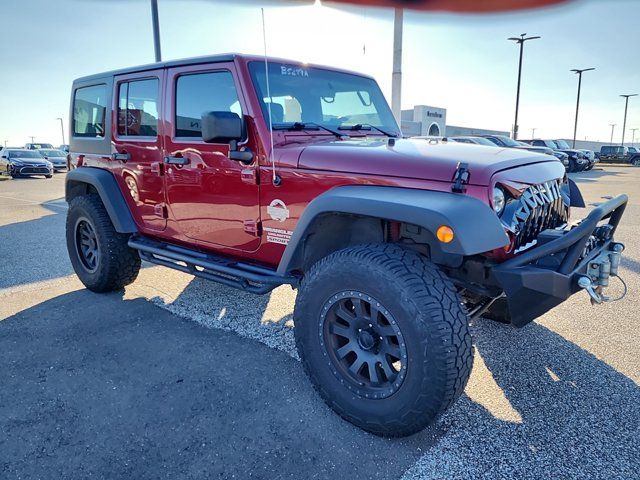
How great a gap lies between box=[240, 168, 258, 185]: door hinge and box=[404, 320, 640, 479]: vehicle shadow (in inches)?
71.0

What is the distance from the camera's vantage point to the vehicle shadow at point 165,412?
2072mm

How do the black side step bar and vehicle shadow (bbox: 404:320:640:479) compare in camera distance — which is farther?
the black side step bar

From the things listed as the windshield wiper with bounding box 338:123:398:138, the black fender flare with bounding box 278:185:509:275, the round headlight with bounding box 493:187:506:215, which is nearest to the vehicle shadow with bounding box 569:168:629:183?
the windshield wiper with bounding box 338:123:398:138

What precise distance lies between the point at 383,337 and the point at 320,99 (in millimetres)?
1858

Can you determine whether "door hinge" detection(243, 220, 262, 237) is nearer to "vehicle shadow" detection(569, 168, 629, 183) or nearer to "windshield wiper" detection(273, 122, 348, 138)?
"windshield wiper" detection(273, 122, 348, 138)

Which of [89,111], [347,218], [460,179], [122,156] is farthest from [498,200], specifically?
[89,111]

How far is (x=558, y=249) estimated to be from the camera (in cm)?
215

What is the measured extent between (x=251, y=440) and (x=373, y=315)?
2.83ft

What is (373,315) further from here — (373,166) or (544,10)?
(544,10)

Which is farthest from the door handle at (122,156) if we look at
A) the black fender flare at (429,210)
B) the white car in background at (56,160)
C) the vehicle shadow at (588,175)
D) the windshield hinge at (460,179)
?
the white car in background at (56,160)

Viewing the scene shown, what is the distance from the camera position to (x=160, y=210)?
12.2ft

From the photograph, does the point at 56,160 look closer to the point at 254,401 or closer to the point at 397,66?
the point at 397,66

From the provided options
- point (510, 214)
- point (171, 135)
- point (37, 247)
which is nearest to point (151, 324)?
point (171, 135)

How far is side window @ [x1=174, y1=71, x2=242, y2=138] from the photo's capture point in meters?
3.08
